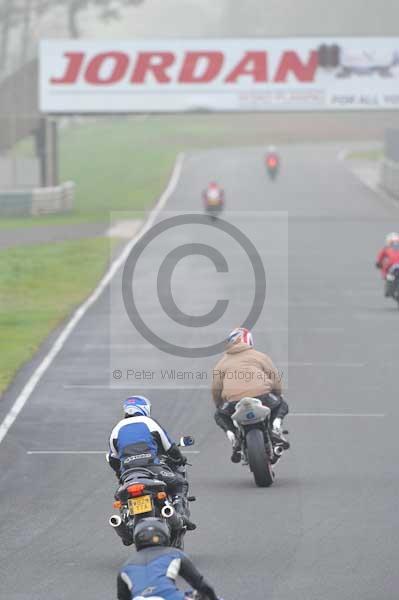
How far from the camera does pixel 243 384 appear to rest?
52.0 feet

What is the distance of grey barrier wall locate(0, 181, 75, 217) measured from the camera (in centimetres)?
5809

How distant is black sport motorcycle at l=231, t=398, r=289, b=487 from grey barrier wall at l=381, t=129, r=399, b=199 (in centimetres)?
5289

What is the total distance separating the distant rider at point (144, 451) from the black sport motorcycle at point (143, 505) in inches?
4.1

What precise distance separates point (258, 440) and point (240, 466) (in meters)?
1.37

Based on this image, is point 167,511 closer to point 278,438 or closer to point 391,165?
point 278,438

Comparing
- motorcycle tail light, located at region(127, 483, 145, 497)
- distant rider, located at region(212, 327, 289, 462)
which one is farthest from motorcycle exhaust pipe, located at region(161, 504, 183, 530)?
distant rider, located at region(212, 327, 289, 462)

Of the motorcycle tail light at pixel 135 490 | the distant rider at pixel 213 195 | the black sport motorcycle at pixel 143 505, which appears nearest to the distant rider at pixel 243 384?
the black sport motorcycle at pixel 143 505

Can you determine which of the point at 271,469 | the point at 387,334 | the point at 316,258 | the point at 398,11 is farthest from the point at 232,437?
the point at 398,11

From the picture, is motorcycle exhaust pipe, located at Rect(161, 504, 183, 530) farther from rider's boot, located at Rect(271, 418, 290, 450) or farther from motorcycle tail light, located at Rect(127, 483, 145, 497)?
rider's boot, located at Rect(271, 418, 290, 450)

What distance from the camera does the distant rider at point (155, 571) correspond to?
8.18m

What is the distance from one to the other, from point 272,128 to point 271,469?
115 metres

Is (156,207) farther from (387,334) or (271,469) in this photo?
(271,469)

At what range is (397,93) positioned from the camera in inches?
2247

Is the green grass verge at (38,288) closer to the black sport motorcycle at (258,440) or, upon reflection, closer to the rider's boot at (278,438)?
the rider's boot at (278,438)
